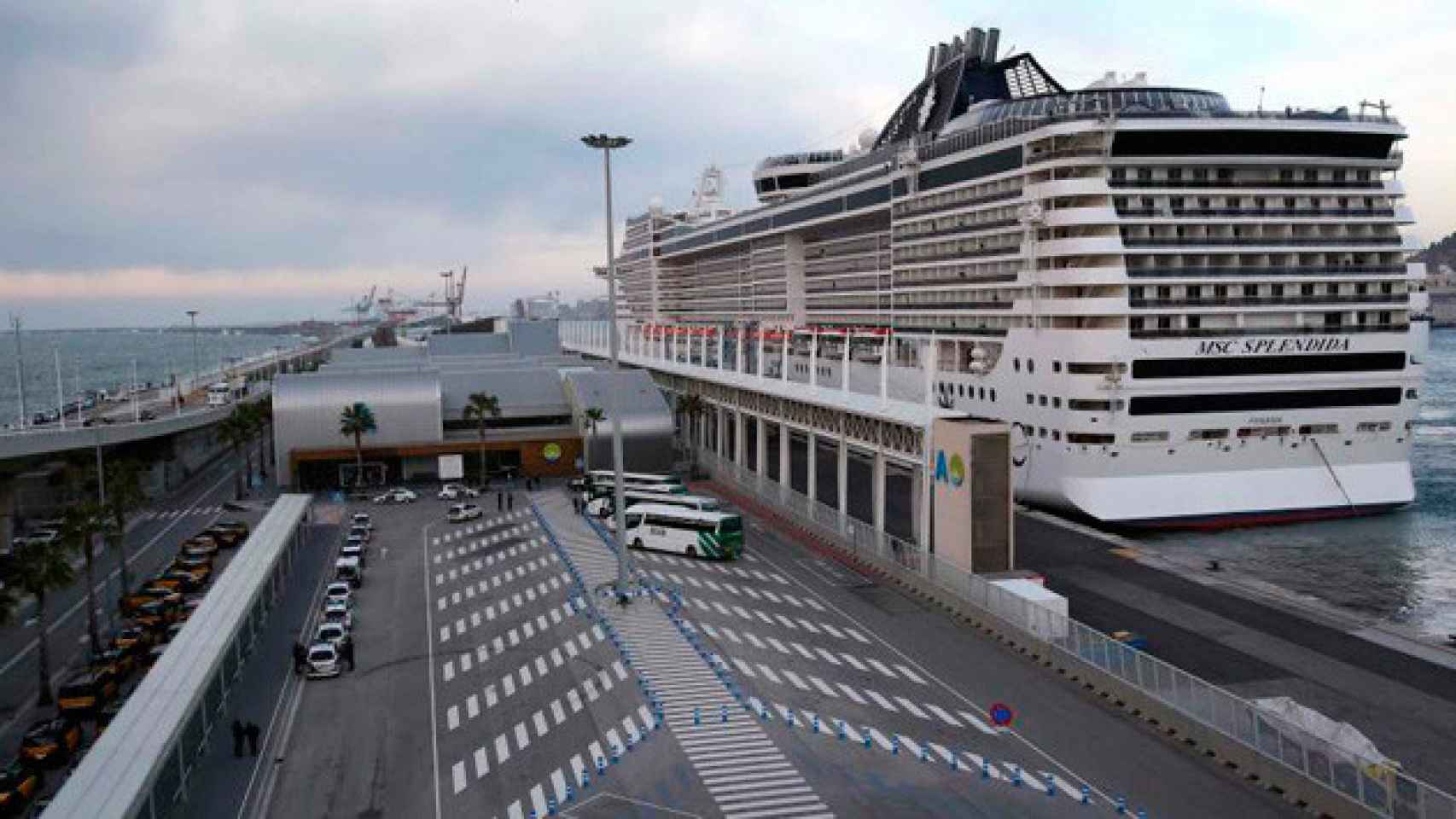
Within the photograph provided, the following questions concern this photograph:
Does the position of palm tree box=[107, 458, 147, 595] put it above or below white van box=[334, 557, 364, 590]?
above

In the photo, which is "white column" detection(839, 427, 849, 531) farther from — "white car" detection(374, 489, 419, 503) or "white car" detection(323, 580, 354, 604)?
"white car" detection(374, 489, 419, 503)

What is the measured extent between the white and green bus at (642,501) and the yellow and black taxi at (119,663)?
55.9ft

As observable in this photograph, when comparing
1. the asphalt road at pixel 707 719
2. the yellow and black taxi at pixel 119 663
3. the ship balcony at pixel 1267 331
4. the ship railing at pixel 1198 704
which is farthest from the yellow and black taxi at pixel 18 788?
the ship balcony at pixel 1267 331

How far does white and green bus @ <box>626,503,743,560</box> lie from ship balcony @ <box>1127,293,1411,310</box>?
822 inches

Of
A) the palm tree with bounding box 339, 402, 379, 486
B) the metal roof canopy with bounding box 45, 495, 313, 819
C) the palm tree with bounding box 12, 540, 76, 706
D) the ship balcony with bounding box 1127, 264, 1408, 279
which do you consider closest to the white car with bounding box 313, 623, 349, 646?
the metal roof canopy with bounding box 45, 495, 313, 819

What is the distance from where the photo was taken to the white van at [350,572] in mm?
40406

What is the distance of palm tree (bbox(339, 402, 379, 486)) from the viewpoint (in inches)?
2475

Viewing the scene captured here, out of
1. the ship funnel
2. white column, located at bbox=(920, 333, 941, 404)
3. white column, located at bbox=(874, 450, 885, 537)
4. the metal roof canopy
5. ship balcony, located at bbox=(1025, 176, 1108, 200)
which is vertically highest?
the ship funnel

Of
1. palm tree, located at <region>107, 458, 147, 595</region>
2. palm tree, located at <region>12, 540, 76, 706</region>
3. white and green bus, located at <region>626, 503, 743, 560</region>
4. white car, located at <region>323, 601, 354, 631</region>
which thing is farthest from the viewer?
white and green bus, located at <region>626, 503, 743, 560</region>

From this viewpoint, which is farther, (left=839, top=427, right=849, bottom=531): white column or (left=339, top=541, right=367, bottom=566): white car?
(left=839, top=427, right=849, bottom=531): white column

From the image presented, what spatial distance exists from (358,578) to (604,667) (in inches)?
634

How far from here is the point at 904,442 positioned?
38719mm

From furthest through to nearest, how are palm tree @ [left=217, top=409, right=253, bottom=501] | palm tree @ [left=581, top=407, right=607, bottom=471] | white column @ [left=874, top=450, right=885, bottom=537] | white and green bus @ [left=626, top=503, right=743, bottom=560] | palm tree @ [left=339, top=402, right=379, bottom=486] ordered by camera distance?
palm tree @ [left=581, top=407, right=607, bottom=471]
palm tree @ [left=217, top=409, right=253, bottom=501]
palm tree @ [left=339, top=402, right=379, bottom=486]
white and green bus @ [left=626, top=503, right=743, bottom=560]
white column @ [left=874, top=450, right=885, bottom=537]

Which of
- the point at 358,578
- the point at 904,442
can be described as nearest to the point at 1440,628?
the point at 904,442
